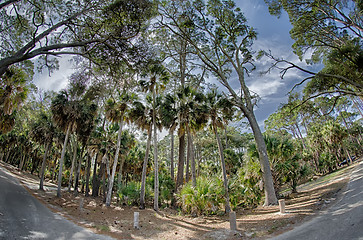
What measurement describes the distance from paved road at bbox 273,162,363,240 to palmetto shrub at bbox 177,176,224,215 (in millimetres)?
5653

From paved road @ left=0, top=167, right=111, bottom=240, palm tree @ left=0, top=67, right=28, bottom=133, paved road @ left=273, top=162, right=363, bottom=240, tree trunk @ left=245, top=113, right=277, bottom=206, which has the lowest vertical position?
paved road @ left=0, top=167, right=111, bottom=240

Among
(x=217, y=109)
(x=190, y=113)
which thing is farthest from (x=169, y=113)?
(x=217, y=109)

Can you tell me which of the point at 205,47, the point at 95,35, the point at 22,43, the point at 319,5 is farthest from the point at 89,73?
the point at 319,5

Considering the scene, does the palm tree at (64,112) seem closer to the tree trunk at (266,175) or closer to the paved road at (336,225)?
the tree trunk at (266,175)

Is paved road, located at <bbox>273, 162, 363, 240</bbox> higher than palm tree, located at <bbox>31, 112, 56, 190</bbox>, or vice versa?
palm tree, located at <bbox>31, 112, 56, 190</bbox>

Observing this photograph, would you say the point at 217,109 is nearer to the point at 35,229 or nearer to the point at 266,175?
the point at 266,175

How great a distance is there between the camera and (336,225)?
21.4ft

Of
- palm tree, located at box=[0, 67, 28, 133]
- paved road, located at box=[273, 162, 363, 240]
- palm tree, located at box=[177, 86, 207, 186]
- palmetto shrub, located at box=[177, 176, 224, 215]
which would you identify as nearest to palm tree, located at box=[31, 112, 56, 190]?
palm tree, located at box=[0, 67, 28, 133]

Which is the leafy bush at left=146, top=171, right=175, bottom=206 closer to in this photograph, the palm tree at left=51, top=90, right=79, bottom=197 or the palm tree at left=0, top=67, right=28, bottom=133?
the palm tree at left=51, top=90, right=79, bottom=197

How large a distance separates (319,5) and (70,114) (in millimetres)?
23352

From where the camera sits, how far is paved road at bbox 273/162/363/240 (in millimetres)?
5766

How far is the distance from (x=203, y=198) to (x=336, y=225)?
7.15 m

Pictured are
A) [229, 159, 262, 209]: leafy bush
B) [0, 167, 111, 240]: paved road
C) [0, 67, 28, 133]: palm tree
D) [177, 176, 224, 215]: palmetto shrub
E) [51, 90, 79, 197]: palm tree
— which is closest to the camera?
[0, 167, 111, 240]: paved road

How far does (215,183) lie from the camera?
13.3 meters
